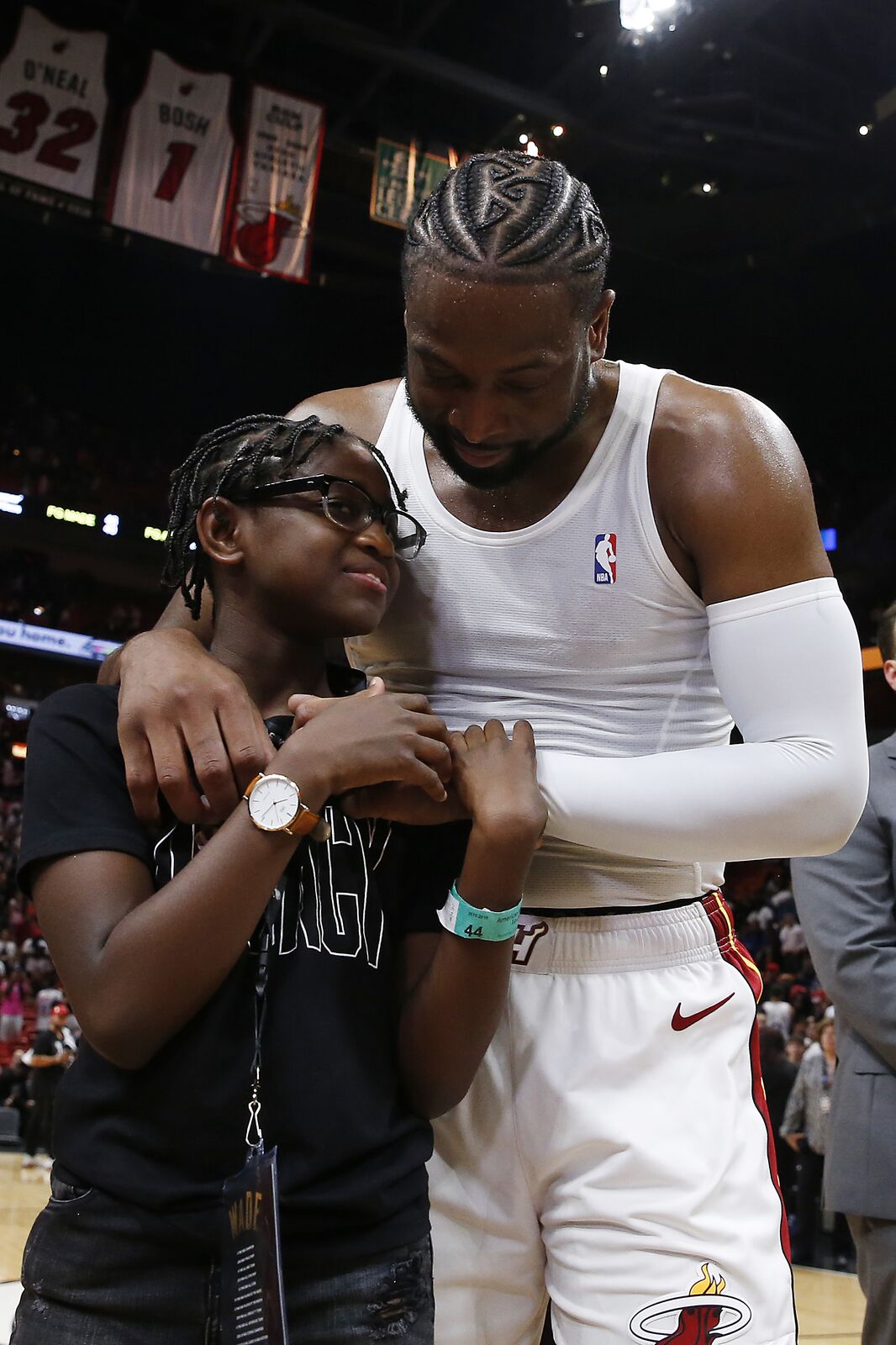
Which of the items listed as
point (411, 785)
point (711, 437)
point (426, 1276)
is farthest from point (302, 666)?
point (426, 1276)

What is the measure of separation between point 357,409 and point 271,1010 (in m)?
0.95

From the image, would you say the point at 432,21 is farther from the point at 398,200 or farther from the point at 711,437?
the point at 711,437

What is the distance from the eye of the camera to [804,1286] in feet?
21.8

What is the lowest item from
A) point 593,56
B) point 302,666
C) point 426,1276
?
point 426,1276

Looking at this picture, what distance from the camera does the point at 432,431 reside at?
161 centimetres

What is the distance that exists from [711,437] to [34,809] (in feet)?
3.12

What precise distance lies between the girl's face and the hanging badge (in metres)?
0.67

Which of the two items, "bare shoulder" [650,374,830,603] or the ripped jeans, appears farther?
"bare shoulder" [650,374,830,603]

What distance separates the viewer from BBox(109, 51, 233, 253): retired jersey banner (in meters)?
→ 8.88

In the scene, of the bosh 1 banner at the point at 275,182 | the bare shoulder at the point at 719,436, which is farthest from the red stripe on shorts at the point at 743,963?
the bosh 1 banner at the point at 275,182

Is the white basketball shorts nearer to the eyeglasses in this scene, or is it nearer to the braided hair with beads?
the eyeglasses

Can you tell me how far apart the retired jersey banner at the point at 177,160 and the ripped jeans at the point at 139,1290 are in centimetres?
855

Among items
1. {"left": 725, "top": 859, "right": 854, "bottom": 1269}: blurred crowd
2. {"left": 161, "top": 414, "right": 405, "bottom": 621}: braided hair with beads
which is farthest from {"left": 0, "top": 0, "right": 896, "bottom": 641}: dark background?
{"left": 161, "top": 414, "right": 405, "bottom": 621}: braided hair with beads

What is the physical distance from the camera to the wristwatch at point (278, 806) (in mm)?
1323
